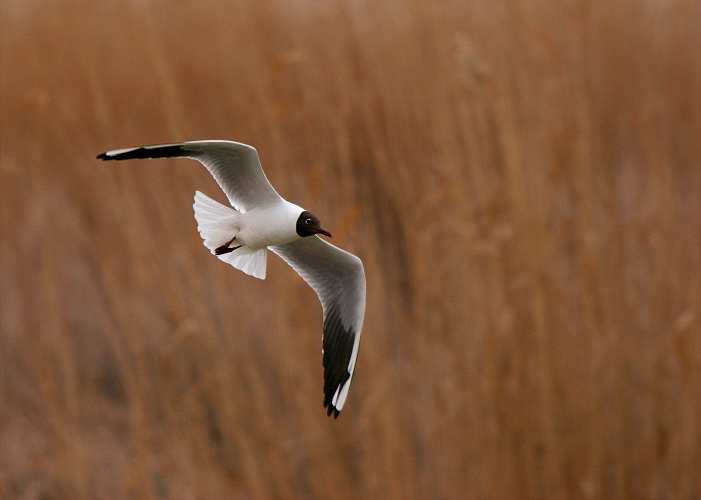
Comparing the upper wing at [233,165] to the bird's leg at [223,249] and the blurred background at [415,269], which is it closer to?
the bird's leg at [223,249]

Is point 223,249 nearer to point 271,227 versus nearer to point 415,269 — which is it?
point 271,227

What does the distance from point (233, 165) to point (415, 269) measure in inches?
47.4

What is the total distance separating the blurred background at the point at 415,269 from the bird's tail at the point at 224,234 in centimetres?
98

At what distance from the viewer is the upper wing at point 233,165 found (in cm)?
85

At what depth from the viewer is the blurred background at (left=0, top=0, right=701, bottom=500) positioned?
213 centimetres

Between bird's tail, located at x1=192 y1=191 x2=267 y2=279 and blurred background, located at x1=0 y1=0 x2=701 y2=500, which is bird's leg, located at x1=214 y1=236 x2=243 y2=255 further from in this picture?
blurred background, located at x1=0 y1=0 x2=701 y2=500

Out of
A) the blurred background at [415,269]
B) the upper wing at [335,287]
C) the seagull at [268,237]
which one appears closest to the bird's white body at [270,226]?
the seagull at [268,237]

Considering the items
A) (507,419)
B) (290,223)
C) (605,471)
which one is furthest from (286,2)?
(290,223)

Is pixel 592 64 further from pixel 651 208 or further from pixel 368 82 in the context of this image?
pixel 368 82

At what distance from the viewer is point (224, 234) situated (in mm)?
936

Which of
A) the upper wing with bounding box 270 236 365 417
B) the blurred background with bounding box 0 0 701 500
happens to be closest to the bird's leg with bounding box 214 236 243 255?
the upper wing with bounding box 270 236 365 417

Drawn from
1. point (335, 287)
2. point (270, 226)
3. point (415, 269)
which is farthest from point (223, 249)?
point (415, 269)

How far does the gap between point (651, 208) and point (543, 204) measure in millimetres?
247

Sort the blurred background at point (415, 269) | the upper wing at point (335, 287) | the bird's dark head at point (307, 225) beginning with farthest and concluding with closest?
the blurred background at point (415, 269) → the upper wing at point (335, 287) → the bird's dark head at point (307, 225)
